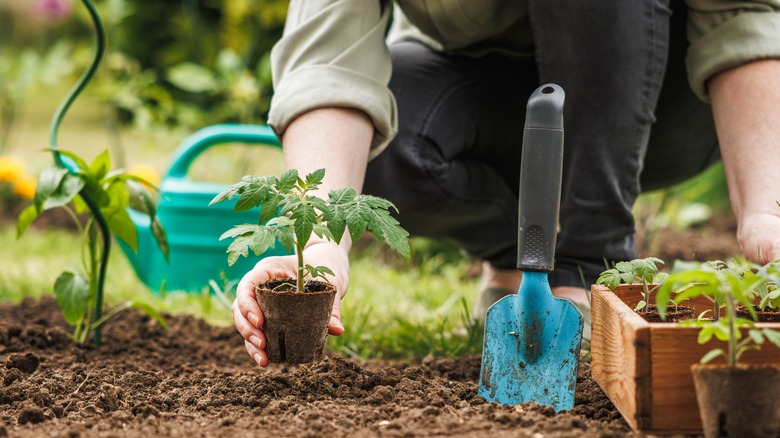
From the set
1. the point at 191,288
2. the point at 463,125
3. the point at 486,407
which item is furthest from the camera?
the point at 191,288

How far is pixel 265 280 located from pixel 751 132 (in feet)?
3.22

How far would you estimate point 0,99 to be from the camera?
525cm

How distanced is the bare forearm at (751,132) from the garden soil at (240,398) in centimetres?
47

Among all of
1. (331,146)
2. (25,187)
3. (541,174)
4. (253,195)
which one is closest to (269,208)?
(253,195)

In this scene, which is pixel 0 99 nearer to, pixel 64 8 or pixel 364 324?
pixel 64 8

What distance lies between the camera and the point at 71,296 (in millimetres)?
1899

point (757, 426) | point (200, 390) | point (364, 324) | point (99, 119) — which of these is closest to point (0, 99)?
point (99, 119)

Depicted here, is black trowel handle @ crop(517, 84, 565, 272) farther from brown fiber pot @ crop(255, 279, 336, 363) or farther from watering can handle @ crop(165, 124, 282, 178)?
watering can handle @ crop(165, 124, 282, 178)

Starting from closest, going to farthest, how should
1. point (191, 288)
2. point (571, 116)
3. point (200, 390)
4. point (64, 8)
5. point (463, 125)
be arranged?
1. point (200, 390)
2. point (571, 116)
3. point (463, 125)
4. point (191, 288)
5. point (64, 8)

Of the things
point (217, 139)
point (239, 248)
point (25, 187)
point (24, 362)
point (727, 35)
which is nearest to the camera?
point (239, 248)

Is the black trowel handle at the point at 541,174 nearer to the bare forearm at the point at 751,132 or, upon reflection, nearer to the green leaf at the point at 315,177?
the green leaf at the point at 315,177

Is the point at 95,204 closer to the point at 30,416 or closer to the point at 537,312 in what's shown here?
the point at 30,416

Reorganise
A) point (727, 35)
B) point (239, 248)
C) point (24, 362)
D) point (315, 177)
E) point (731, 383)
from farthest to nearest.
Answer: point (727, 35) < point (24, 362) < point (315, 177) < point (239, 248) < point (731, 383)

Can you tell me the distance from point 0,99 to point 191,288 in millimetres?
3085
